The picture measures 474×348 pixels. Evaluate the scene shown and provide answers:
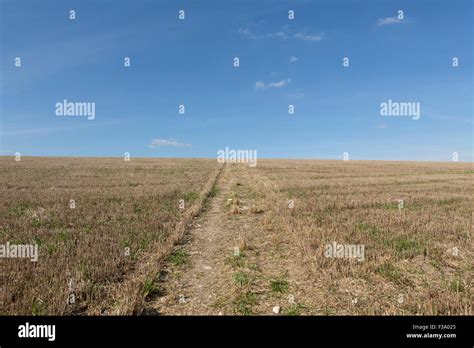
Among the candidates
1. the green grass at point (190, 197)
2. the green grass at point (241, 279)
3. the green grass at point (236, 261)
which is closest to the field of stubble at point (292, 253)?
the green grass at point (236, 261)

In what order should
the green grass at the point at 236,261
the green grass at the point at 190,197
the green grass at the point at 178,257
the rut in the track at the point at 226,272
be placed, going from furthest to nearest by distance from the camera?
the green grass at the point at 190,197
the green grass at the point at 178,257
the green grass at the point at 236,261
the rut in the track at the point at 226,272

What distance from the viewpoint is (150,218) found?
14.4m

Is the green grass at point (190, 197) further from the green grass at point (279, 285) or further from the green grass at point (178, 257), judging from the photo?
the green grass at point (279, 285)

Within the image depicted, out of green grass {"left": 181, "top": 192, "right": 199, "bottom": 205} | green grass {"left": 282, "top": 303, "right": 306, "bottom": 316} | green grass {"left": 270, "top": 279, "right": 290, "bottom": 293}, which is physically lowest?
green grass {"left": 282, "top": 303, "right": 306, "bottom": 316}

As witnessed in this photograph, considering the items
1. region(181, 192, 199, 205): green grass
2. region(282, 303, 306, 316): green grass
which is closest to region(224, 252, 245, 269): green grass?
region(282, 303, 306, 316): green grass

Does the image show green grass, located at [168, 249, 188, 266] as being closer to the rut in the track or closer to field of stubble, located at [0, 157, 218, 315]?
the rut in the track

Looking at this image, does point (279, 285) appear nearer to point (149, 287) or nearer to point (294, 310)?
point (294, 310)

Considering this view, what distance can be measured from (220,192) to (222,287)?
17.0 m

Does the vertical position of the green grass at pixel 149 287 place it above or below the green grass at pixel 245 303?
above

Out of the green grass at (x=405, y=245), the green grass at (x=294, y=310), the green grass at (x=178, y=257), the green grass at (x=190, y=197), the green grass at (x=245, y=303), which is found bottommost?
the green grass at (x=294, y=310)

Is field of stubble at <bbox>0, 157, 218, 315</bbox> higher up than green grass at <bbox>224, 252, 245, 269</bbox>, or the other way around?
field of stubble at <bbox>0, 157, 218, 315</bbox>

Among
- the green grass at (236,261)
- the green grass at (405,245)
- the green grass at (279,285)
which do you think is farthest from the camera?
the green grass at (405,245)
